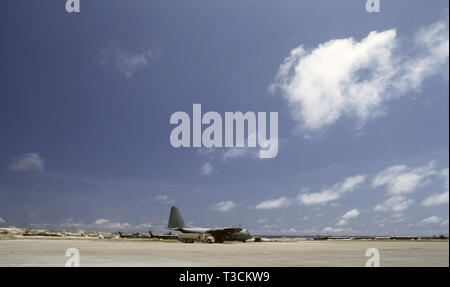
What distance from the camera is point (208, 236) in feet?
231

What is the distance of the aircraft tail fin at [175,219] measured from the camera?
276ft

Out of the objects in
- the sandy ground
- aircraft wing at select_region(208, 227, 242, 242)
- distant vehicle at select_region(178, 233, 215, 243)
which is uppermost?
the sandy ground

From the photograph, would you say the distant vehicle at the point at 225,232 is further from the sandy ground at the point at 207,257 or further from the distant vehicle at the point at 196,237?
the sandy ground at the point at 207,257

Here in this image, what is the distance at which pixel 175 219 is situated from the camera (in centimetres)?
8450

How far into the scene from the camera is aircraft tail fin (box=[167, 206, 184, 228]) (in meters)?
84.0

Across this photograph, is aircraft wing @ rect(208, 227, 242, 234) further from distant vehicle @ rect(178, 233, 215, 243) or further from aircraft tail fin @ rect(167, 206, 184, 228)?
aircraft tail fin @ rect(167, 206, 184, 228)

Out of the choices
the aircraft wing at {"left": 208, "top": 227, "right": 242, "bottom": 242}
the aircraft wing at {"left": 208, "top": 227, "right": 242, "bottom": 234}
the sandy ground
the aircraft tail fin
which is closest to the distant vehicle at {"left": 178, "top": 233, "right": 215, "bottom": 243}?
the aircraft wing at {"left": 208, "top": 227, "right": 242, "bottom": 242}

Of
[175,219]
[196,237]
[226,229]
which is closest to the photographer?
[226,229]

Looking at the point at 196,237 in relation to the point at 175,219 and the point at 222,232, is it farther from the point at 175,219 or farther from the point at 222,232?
the point at 175,219

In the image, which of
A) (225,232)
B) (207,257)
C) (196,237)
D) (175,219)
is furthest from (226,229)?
(207,257)

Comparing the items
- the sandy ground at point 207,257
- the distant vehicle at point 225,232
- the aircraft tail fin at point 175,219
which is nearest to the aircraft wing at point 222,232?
the distant vehicle at point 225,232

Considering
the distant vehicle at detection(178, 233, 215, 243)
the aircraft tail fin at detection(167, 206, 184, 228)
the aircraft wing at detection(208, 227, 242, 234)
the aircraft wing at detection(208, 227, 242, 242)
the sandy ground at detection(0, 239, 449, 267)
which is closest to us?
the sandy ground at detection(0, 239, 449, 267)
